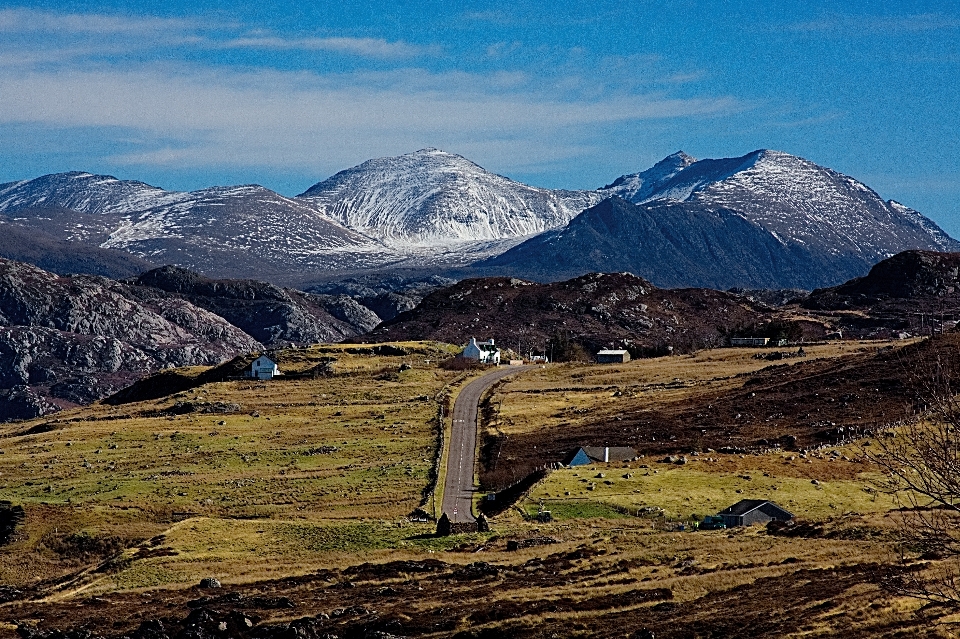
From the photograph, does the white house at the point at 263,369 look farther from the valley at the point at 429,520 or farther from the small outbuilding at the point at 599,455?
the small outbuilding at the point at 599,455

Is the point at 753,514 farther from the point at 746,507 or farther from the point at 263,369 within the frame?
the point at 263,369

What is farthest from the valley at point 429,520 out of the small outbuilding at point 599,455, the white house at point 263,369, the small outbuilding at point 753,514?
the white house at point 263,369

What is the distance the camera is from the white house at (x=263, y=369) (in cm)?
19488

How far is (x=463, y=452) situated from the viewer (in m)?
124

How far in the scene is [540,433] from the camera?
13150 cm

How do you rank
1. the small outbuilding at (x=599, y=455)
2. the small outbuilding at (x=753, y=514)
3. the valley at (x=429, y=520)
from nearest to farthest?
the valley at (x=429, y=520)
the small outbuilding at (x=753, y=514)
the small outbuilding at (x=599, y=455)

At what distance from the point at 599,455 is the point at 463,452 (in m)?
18.7

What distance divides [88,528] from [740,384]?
288 feet

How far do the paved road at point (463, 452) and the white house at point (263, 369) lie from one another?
34.1 m

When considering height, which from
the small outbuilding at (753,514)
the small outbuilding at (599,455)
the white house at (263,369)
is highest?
the white house at (263,369)

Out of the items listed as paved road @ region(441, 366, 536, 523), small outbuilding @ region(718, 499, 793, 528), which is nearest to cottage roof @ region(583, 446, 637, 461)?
paved road @ region(441, 366, 536, 523)

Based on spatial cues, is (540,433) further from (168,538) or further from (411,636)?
(411,636)

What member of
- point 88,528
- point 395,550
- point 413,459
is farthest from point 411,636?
point 413,459

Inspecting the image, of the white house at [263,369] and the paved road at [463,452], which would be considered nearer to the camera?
the paved road at [463,452]
